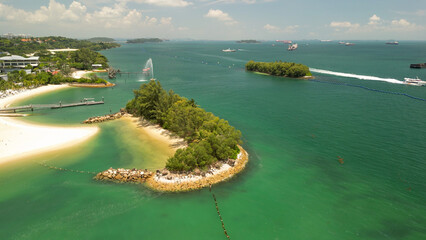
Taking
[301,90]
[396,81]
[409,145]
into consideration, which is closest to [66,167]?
[409,145]

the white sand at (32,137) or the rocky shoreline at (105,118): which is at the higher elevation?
the rocky shoreline at (105,118)

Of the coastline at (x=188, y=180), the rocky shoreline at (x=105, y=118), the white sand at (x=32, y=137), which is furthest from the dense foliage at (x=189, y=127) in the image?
the white sand at (x=32, y=137)

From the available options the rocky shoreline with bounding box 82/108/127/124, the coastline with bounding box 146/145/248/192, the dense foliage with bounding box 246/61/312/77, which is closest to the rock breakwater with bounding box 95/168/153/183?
the coastline with bounding box 146/145/248/192

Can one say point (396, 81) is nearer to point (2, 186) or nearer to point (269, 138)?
point (269, 138)

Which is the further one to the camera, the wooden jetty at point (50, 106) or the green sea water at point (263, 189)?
the wooden jetty at point (50, 106)

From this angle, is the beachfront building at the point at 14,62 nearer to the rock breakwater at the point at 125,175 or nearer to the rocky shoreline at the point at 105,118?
the rocky shoreline at the point at 105,118

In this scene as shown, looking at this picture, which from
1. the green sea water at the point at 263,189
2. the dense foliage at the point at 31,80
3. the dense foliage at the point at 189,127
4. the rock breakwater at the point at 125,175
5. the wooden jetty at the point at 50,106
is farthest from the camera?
the dense foliage at the point at 31,80

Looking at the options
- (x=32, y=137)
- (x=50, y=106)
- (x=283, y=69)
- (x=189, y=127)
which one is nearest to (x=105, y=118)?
(x=32, y=137)

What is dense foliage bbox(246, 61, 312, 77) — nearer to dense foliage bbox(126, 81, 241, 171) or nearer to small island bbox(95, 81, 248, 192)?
dense foliage bbox(126, 81, 241, 171)
